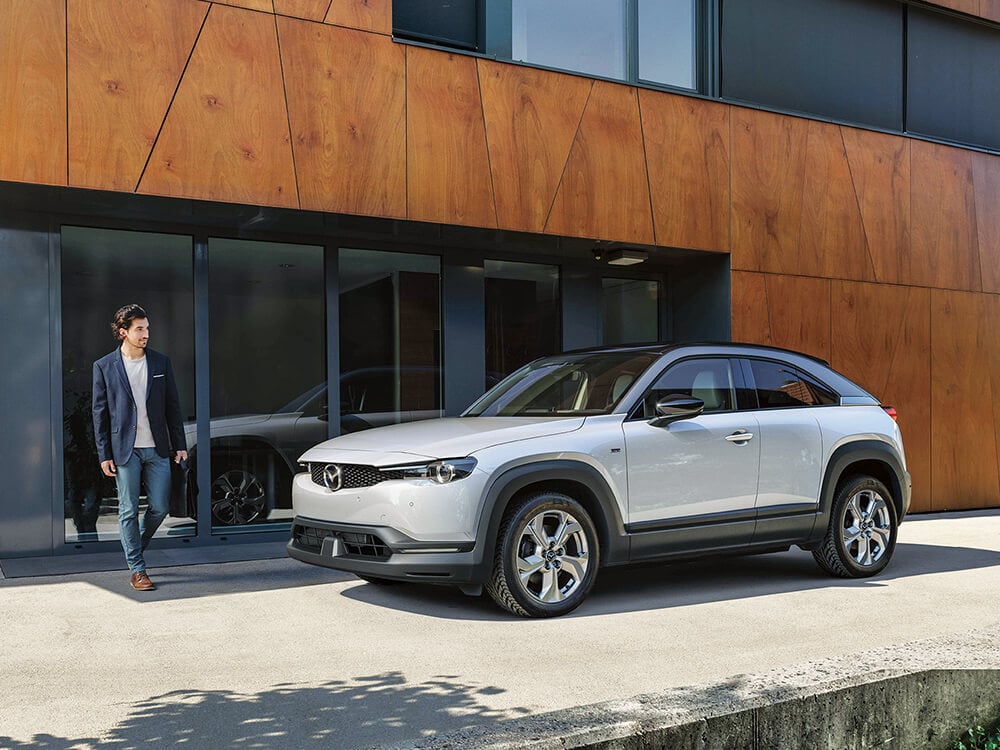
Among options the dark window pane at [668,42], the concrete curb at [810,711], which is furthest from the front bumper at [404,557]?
the dark window pane at [668,42]

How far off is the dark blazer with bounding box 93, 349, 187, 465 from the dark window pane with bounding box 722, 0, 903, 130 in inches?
309

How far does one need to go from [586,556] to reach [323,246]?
529 centimetres

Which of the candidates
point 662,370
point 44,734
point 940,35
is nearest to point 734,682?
point 44,734

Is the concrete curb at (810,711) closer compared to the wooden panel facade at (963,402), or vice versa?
the concrete curb at (810,711)

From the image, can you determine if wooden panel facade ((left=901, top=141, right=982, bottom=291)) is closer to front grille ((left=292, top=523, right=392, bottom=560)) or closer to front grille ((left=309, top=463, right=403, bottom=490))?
front grille ((left=309, top=463, right=403, bottom=490))

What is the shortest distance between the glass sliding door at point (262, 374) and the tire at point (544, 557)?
14.5 ft

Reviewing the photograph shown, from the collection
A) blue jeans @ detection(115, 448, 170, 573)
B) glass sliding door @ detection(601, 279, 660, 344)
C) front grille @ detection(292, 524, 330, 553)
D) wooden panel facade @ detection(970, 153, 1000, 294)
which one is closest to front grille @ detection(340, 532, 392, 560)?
front grille @ detection(292, 524, 330, 553)

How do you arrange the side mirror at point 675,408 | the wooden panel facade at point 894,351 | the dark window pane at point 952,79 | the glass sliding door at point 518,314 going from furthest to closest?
the dark window pane at point 952,79, the wooden panel facade at point 894,351, the glass sliding door at point 518,314, the side mirror at point 675,408

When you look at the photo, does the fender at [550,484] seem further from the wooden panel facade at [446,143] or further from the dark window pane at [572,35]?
the dark window pane at [572,35]

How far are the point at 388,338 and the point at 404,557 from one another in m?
5.04

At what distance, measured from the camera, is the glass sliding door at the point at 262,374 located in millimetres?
9797

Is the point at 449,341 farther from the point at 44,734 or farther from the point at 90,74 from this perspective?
the point at 44,734

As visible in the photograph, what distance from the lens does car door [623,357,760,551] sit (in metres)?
6.52

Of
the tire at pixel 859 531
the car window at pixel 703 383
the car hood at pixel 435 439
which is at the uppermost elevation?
the car window at pixel 703 383
